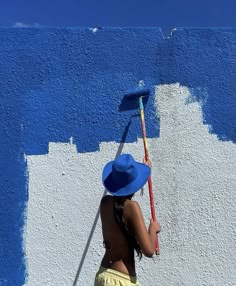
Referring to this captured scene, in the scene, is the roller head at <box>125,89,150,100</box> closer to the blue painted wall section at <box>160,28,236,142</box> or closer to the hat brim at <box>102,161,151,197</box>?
the blue painted wall section at <box>160,28,236,142</box>

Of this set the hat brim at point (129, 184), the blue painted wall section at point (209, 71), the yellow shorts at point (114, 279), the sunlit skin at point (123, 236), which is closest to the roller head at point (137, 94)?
the blue painted wall section at point (209, 71)

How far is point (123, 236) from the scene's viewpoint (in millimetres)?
3148

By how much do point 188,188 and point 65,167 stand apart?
97cm

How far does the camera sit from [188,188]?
13.9 ft

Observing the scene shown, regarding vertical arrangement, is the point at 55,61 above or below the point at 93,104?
above

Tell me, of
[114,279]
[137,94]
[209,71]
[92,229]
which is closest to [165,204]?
[92,229]

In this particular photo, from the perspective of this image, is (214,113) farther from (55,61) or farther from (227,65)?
(55,61)

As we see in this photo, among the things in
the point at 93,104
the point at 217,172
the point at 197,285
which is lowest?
the point at 197,285

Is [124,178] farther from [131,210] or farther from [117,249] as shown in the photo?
[117,249]

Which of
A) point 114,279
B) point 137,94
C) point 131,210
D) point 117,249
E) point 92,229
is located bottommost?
point 114,279

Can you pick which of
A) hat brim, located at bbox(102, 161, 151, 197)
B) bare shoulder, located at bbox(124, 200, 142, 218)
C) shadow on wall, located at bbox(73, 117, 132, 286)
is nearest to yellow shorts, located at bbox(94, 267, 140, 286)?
bare shoulder, located at bbox(124, 200, 142, 218)

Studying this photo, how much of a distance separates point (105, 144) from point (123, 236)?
118cm

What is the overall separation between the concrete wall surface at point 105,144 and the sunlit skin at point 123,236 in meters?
1.00

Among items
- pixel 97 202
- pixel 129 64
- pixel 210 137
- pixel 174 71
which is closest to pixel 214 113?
pixel 210 137
